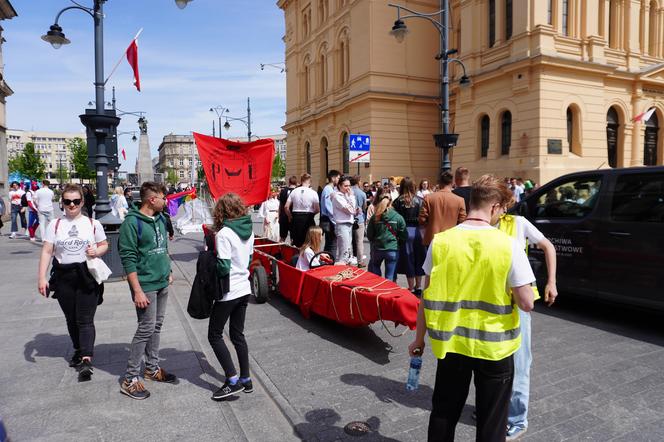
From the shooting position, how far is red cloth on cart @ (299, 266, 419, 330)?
4590 millimetres

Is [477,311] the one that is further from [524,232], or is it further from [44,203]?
[44,203]

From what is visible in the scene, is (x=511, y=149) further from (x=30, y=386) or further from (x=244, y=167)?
(x=30, y=386)

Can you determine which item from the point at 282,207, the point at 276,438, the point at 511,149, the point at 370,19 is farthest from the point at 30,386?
the point at 370,19

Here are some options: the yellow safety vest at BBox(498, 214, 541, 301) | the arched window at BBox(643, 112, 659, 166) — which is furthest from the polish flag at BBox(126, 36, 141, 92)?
the arched window at BBox(643, 112, 659, 166)

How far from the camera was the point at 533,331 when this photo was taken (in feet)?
18.3

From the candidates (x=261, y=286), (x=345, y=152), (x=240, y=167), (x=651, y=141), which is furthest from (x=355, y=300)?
(x=651, y=141)

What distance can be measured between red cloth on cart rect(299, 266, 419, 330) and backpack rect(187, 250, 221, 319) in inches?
67.2

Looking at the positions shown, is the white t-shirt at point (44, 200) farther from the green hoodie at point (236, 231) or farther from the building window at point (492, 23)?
the building window at point (492, 23)

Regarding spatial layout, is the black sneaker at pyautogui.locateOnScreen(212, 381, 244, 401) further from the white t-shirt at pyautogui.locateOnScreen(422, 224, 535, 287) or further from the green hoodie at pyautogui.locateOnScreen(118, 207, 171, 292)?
the white t-shirt at pyautogui.locateOnScreen(422, 224, 535, 287)

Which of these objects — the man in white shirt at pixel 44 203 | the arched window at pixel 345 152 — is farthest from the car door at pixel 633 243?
the arched window at pixel 345 152

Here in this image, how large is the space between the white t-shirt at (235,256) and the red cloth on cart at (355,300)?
1450 mm

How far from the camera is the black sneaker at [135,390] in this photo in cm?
394

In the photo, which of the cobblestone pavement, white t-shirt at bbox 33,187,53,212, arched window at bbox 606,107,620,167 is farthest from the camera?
arched window at bbox 606,107,620,167

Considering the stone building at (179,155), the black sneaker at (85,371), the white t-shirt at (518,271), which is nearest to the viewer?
the white t-shirt at (518,271)
